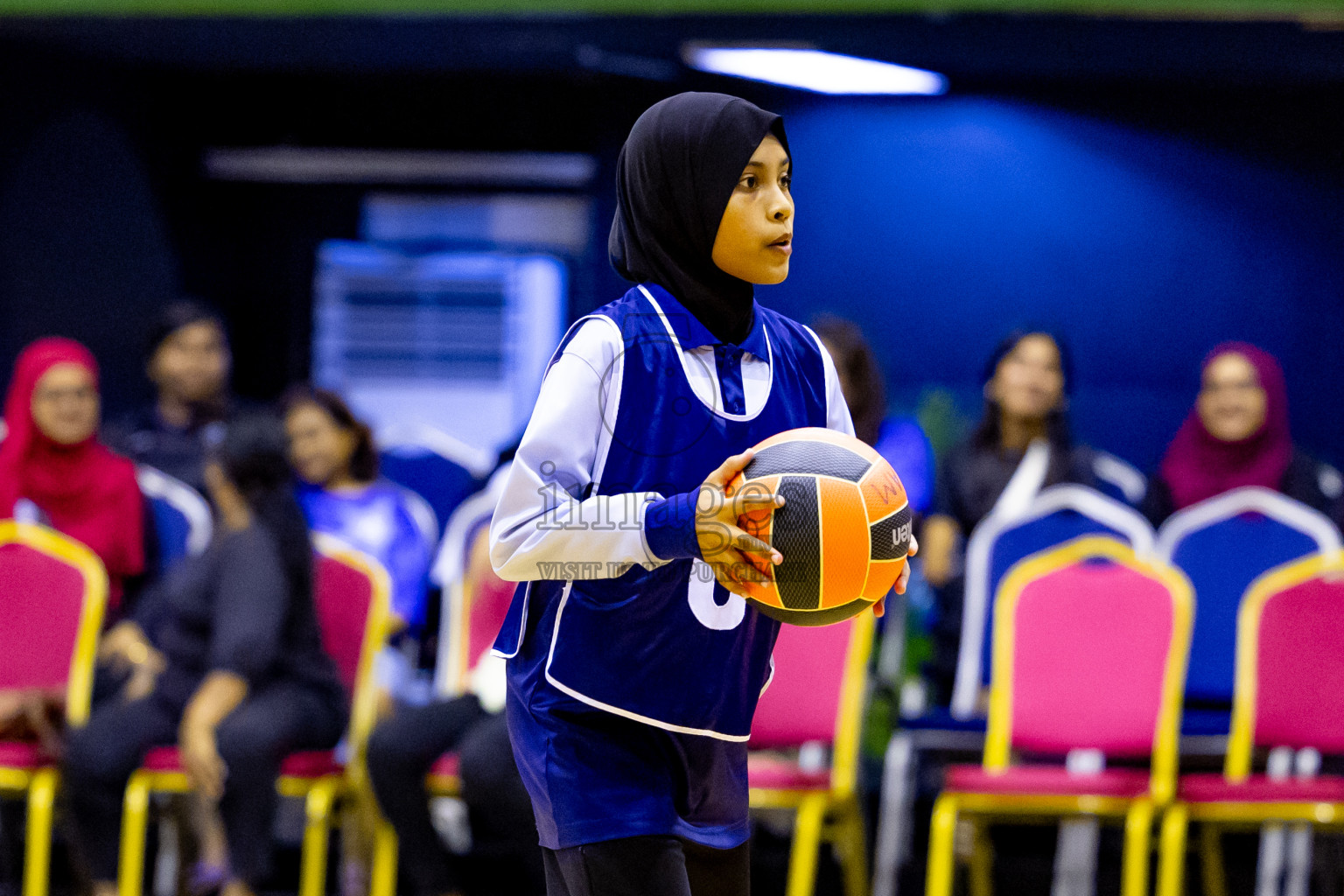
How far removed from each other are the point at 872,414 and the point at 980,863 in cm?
134

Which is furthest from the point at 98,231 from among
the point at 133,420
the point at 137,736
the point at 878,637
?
the point at 878,637

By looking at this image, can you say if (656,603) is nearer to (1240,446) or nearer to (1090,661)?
(1090,661)

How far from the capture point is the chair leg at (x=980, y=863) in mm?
4125

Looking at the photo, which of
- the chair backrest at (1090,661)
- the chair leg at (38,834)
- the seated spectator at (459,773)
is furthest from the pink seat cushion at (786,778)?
the chair leg at (38,834)

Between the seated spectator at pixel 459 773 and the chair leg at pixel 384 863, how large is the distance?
0.32 ft

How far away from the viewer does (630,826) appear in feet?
5.69

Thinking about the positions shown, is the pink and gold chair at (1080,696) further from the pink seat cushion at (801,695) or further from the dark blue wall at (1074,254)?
the dark blue wall at (1074,254)

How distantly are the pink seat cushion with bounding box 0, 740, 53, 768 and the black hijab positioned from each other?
295 centimetres

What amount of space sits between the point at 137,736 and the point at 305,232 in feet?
14.4

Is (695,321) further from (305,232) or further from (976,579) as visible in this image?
(305,232)

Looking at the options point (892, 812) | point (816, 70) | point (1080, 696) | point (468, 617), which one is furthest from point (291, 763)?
point (816, 70)

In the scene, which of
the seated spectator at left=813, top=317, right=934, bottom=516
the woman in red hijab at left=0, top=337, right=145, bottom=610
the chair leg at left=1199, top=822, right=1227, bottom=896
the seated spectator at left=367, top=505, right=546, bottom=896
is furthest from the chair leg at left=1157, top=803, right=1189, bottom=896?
the woman in red hijab at left=0, top=337, right=145, bottom=610

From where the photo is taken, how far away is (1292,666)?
386cm

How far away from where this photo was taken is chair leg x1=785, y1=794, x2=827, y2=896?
367 centimetres
